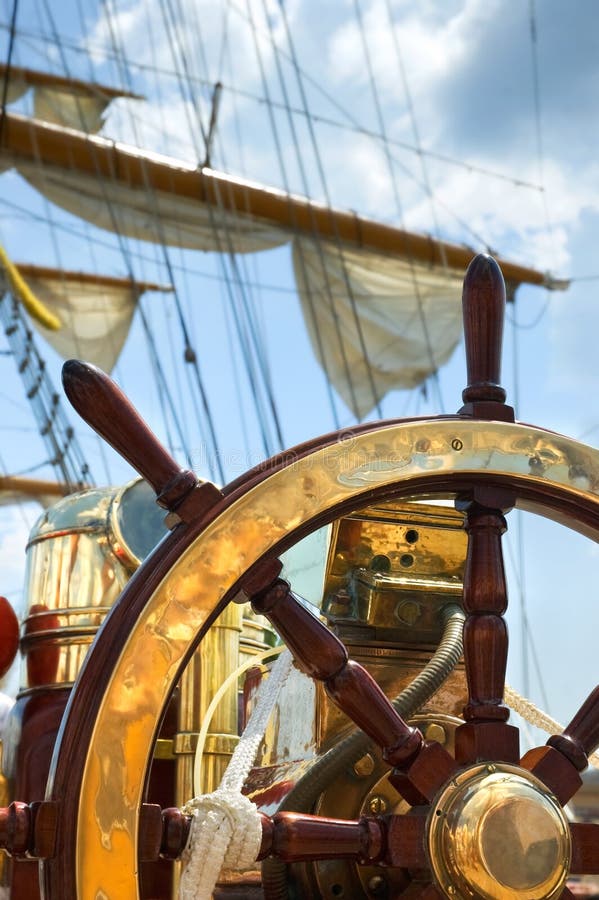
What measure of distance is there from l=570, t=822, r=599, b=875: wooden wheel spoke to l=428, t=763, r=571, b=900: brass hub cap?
47 mm

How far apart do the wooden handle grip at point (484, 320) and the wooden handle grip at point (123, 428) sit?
0.22 metres

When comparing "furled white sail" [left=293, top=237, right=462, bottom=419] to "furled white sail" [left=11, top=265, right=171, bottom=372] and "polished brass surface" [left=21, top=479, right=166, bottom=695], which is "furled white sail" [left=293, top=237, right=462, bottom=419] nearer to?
"furled white sail" [left=11, top=265, right=171, bottom=372]

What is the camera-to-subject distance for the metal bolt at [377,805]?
2.92ft

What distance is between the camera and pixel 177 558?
0.72 m

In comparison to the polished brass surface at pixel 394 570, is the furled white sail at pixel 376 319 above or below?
above

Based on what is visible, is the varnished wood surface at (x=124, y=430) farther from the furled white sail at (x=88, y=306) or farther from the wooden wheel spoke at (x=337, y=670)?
the furled white sail at (x=88, y=306)

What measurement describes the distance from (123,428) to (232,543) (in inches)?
3.9

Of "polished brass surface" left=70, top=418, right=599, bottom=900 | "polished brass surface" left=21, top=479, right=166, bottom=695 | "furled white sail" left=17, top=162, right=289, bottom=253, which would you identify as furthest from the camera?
"furled white sail" left=17, top=162, right=289, bottom=253

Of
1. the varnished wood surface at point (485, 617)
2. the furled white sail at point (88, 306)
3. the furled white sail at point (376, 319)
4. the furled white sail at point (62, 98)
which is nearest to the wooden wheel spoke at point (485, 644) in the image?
the varnished wood surface at point (485, 617)

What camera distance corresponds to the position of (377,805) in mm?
892

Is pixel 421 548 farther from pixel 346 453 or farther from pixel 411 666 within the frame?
pixel 346 453

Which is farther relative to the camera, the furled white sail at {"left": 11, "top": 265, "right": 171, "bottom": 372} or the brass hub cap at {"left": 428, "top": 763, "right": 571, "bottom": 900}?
the furled white sail at {"left": 11, "top": 265, "right": 171, "bottom": 372}

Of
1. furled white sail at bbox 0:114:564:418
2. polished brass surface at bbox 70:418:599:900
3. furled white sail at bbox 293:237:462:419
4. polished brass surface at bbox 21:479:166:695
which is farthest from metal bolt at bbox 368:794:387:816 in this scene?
furled white sail at bbox 293:237:462:419

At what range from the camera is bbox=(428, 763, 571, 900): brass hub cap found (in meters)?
0.70
